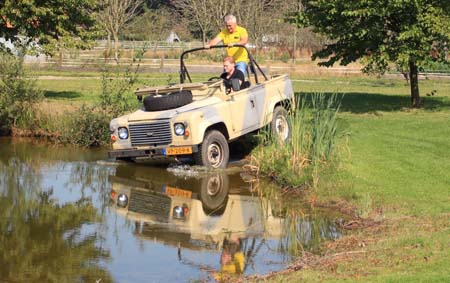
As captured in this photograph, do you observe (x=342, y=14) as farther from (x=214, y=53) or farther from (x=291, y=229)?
(x=214, y=53)

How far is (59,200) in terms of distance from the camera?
12375 mm

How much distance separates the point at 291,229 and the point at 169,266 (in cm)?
224

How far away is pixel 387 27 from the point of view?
2180 cm

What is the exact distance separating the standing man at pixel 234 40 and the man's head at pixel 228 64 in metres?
0.36

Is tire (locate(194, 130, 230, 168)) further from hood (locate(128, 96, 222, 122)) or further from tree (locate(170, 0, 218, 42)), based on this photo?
tree (locate(170, 0, 218, 42))

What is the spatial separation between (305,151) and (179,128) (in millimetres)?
2209

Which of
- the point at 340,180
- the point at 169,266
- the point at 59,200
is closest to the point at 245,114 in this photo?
the point at 340,180

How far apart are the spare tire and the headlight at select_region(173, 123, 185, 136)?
695mm

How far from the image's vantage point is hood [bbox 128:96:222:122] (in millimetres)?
14180

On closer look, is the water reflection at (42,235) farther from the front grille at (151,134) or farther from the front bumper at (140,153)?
the front grille at (151,134)

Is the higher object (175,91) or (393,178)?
(175,91)

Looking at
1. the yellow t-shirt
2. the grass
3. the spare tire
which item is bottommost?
the grass

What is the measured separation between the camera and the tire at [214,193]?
1188cm

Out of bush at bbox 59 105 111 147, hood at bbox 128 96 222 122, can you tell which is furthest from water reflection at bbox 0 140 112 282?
bush at bbox 59 105 111 147
